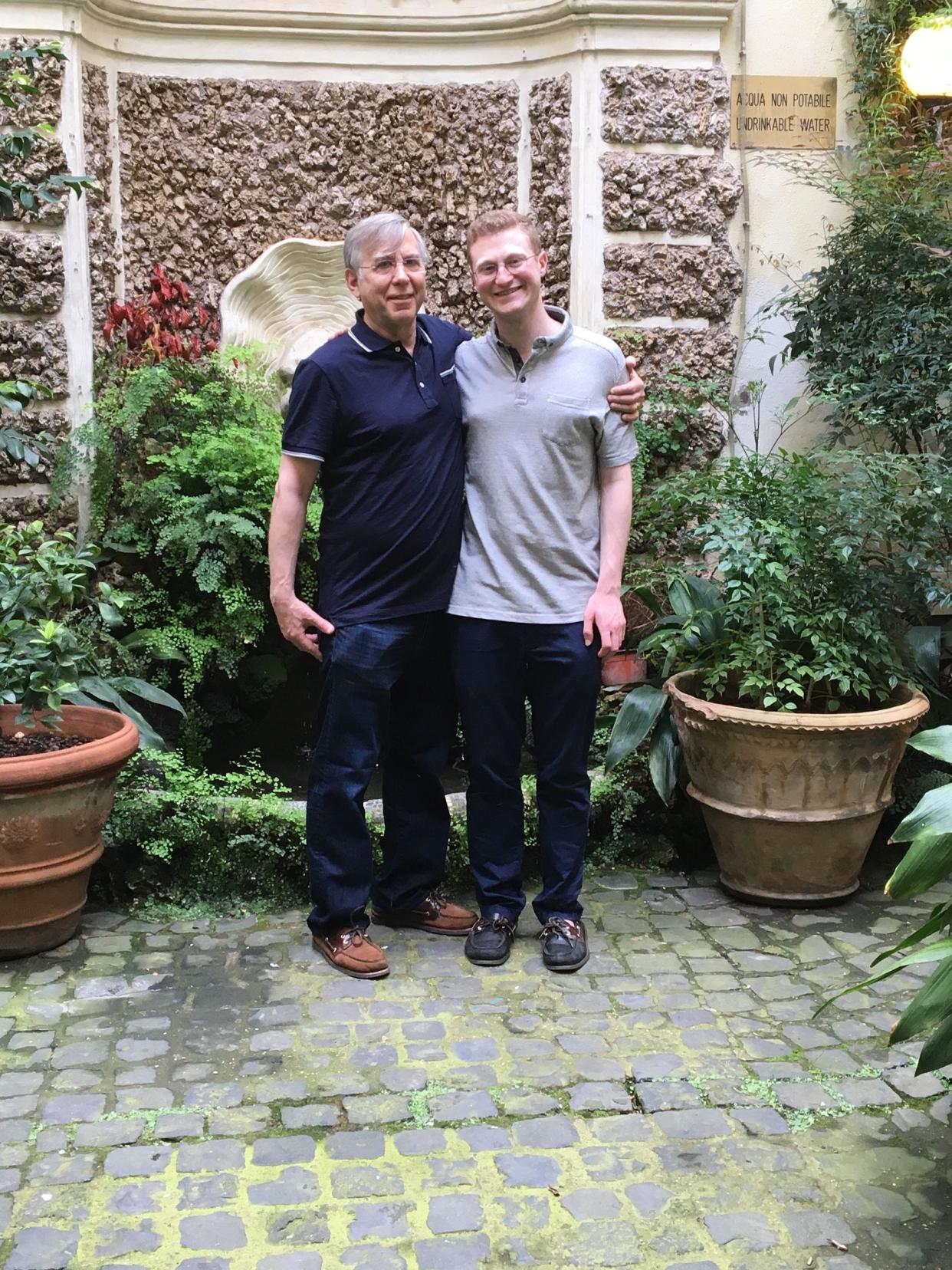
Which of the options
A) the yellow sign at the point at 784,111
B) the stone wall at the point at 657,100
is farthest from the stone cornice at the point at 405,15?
the yellow sign at the point at 784,111

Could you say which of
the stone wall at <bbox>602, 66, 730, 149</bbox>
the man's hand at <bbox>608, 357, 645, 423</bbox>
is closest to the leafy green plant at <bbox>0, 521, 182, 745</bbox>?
the man's hand at <bbox>608, 357, 645, 423</bbox>

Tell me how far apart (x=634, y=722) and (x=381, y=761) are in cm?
88

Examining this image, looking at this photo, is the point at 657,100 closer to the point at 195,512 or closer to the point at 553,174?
the point at 553,174

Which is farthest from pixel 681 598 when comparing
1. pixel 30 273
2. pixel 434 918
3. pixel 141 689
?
pixel 30 273

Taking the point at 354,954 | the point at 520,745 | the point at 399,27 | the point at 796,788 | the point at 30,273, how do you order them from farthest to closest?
the point at 399,27 → the point at 30,273 → the point at 796,788 → the point at 520,745 → the point at 354,954

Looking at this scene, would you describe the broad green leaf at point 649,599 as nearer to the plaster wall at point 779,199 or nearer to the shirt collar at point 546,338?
the plaster wall at point 779,199

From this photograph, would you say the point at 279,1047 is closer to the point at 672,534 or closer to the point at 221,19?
the point at 672,534

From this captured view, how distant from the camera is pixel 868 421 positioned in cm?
448

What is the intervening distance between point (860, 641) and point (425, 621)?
147cm

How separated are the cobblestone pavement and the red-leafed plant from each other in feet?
7.62

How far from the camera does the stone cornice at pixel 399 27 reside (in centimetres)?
502

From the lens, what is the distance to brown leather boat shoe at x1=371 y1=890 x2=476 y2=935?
3604 millimetres

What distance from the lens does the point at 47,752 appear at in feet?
11.8

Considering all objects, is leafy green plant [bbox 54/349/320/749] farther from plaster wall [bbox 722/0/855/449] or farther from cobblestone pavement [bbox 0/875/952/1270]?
plaster wall [bbox 722/0/855/449]
